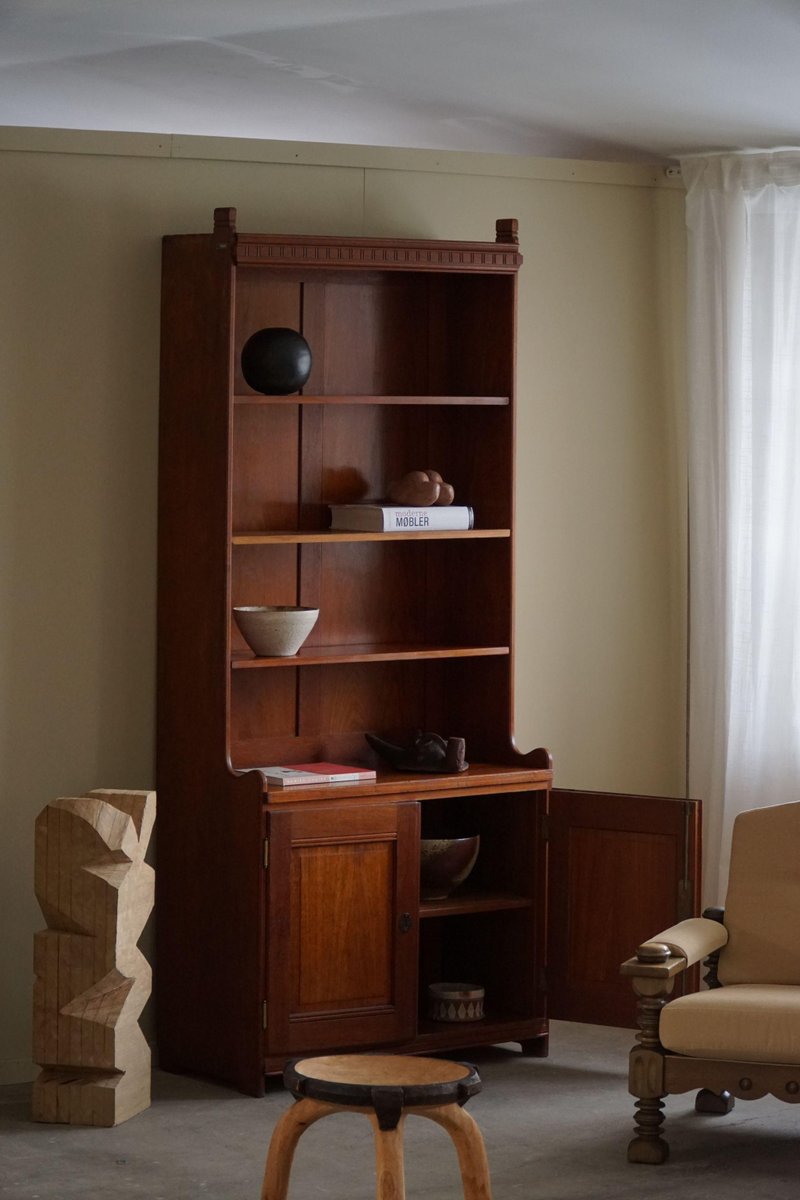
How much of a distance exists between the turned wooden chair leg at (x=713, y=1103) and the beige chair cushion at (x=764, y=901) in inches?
12.5

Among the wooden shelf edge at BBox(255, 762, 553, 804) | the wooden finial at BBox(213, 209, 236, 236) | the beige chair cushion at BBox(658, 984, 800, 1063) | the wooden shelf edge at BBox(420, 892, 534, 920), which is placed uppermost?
the wooden finial at BBox(213, 209, 236, 236)

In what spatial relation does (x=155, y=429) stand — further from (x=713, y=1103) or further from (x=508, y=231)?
(x=713, y=1103)

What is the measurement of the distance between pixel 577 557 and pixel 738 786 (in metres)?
0.92

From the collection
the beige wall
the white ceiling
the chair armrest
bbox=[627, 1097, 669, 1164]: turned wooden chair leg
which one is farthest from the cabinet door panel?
the white ceiling

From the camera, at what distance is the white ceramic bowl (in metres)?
4.75

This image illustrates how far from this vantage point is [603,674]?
5.68 metres

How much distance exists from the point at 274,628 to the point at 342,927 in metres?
0.86

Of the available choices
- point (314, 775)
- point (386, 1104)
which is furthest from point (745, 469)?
point (386, 1104)

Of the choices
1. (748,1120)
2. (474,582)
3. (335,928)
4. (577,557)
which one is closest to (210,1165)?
(335,928)

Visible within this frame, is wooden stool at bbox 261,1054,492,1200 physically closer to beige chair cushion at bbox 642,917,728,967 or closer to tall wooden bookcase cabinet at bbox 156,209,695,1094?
beige chair cushion at bbox 642,917,728,967

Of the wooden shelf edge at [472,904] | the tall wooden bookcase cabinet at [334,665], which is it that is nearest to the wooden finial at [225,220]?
the tall wooden bookcase cabinet at [334,665]

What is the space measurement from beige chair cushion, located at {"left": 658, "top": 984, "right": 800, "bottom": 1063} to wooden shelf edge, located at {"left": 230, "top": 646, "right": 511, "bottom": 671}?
131 centimetres

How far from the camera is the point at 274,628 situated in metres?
4.75

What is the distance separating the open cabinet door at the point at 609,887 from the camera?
4.85 m
